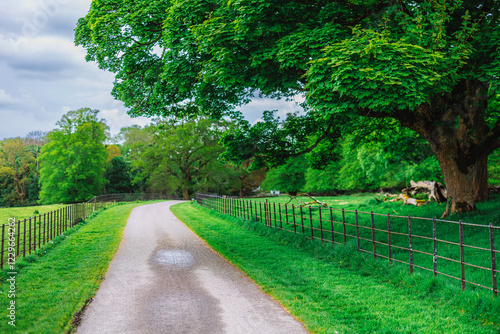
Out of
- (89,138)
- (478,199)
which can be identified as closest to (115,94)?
(478,199)

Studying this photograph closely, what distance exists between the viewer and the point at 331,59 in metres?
8.88

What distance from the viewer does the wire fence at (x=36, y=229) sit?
1010 cm

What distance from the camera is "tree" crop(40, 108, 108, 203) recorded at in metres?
51.7

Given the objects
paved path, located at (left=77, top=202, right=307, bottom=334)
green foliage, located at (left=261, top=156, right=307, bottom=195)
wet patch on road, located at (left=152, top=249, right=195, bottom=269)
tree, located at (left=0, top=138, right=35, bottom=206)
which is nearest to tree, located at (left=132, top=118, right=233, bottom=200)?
green foliage, located at (left=261, top=156, right=307, bottom=195)

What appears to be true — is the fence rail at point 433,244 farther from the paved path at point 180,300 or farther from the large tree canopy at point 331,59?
the paved path at point 180,300

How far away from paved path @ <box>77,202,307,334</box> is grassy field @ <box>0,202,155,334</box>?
32 centimetres

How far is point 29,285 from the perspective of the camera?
27.5 feet

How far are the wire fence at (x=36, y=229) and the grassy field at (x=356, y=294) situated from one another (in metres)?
5.84

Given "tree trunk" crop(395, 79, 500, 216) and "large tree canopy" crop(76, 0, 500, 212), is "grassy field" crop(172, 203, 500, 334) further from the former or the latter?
"tree trunk" crop(395, 79, 500, 216)

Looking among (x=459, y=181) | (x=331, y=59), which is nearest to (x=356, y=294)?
(x=331, y=59)

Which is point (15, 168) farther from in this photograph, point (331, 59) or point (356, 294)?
point (356, 294)

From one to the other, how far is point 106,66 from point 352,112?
10751 mm

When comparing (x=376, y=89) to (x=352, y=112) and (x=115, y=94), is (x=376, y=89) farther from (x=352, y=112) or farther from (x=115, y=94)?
(x=115, y=94)

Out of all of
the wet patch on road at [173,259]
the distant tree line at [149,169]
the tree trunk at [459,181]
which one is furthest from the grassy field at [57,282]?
the distant tree line at [149,169]
